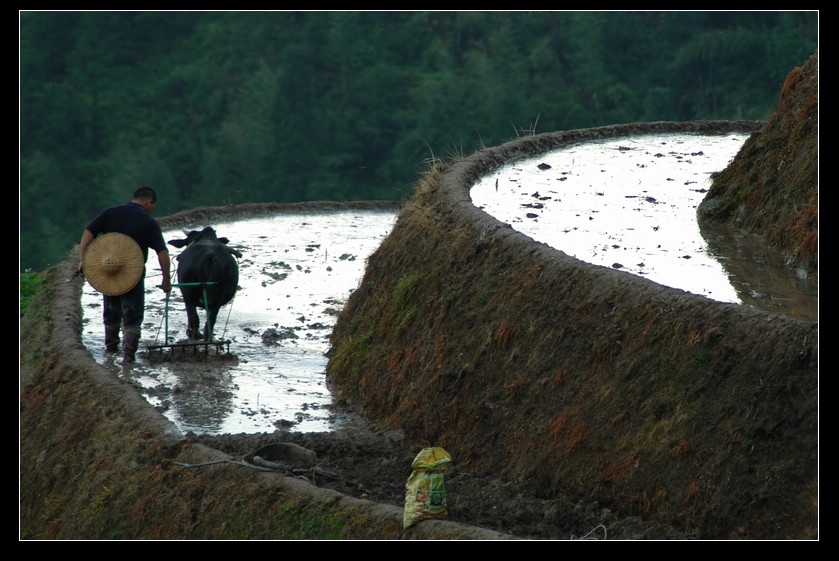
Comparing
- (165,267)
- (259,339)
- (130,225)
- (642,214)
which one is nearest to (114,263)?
(130,225)

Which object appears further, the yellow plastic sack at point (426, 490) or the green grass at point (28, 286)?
the green grass at point (28, 286)

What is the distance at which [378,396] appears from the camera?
34.5 feet

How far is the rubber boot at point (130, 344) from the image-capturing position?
11867 millimetres

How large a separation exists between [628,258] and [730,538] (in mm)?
4028

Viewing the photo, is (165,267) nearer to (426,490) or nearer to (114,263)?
(114,263)

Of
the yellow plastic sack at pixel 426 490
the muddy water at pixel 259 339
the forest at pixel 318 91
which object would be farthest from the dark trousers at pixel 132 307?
the forest at pixel 318 91

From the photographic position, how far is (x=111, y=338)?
12242 millimetres

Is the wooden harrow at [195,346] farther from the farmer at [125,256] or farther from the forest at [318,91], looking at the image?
the forest at [318,91]

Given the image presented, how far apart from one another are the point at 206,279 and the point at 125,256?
130cm

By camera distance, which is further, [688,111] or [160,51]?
[160,51]

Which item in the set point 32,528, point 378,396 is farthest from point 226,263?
point 32,528

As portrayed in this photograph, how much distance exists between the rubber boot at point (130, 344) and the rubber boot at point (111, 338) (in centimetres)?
25

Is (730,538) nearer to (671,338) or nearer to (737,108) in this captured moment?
(671,338)

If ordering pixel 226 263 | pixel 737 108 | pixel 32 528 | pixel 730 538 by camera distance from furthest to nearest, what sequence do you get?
pixel 737 108, pixel 226 263, pixel 32 528, pixel 730 538
